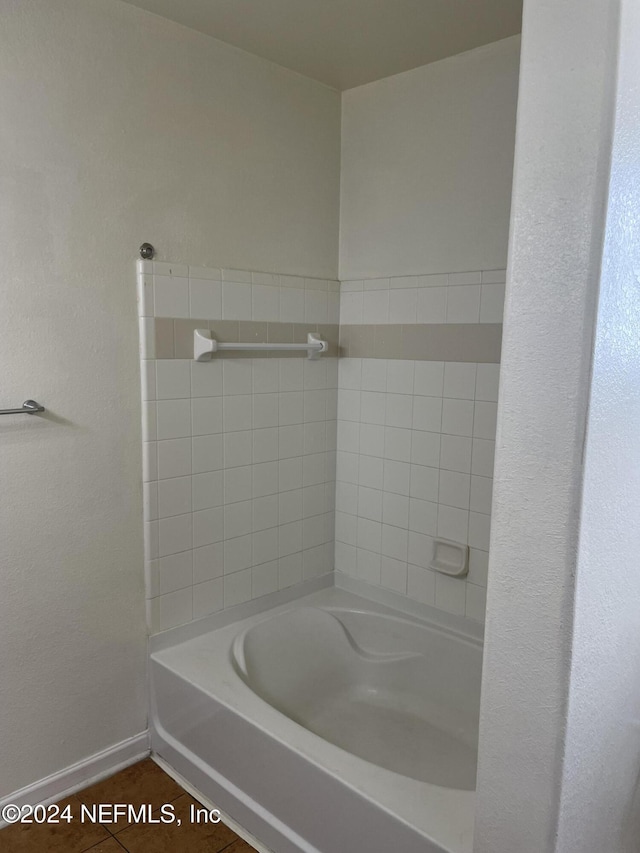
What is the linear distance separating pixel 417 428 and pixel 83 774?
1557 mm

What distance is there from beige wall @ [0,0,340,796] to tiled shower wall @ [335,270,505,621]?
609mm

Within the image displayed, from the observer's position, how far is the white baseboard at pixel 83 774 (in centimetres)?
197

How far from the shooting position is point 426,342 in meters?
2.34

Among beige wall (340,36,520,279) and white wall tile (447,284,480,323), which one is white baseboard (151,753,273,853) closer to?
white wall tile (447,284,480,323)

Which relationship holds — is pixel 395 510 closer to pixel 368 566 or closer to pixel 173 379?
pixel 368 566

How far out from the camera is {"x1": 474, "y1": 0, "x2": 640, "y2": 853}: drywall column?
0.99 m

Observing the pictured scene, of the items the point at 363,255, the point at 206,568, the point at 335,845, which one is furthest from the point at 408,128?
the point at 335,845

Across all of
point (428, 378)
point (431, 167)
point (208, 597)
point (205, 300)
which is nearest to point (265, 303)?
point (205, 300)

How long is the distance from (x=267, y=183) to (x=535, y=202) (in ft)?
4.85

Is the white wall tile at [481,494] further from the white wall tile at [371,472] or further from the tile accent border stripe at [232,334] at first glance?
the tile accent border stripe at [232,334]

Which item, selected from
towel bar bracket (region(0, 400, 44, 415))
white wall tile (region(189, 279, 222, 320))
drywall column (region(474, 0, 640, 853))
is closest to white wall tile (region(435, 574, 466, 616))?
drywall column (region(474, 0, 640, 853))

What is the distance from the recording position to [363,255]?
2529mm

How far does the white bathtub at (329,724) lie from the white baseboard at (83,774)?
0.07 m

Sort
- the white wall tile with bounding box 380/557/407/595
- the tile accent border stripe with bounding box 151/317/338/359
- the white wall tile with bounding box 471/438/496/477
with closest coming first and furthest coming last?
1. the tile accent border stripe with bounding box 151/317/338/359
2. the white wall tile with bounding box 471/438/496/477
3. the white wall tile with bounding box 380/557/407/595
